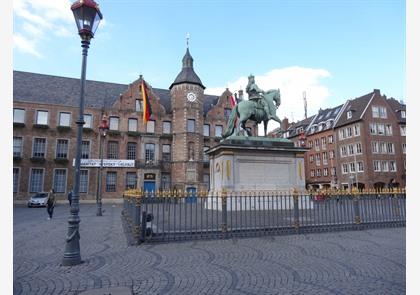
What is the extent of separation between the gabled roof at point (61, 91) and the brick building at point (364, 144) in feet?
105

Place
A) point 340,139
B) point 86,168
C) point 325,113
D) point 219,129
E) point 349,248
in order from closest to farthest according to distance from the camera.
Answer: point 349,248, point 86,168, point 219,129, point 340,139, point 325,113

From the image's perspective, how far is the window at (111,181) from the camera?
3675 centimetres

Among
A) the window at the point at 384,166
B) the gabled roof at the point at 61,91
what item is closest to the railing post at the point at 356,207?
the gabled roof at the point at 61,91

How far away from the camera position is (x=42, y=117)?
36094mm

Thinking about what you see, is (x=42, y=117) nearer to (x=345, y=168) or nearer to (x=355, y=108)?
(x=345, y=168)

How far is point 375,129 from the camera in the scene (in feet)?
160

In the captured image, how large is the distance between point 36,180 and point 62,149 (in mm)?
4776

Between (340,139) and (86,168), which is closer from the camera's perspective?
(86,168)

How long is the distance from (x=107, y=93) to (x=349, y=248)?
4060cm

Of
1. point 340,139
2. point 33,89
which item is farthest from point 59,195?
point 340,139

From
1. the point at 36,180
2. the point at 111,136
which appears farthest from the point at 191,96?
the point at 36,180

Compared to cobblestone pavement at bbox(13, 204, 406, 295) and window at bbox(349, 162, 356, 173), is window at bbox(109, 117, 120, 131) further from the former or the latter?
window at bbox(349, 162, 356, 173)

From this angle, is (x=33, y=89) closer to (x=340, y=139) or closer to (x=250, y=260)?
(x=250, y=260)

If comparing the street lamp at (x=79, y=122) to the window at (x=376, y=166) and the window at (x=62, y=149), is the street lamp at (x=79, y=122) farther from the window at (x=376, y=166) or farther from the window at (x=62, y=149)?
the window at (x=376, y=166)
